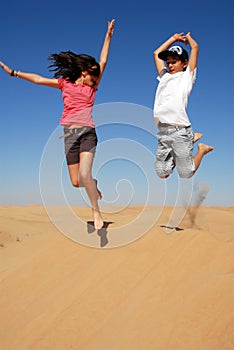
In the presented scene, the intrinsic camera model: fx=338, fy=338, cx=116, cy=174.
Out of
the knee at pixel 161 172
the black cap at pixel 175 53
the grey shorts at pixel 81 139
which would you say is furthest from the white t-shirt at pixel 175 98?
the grey shorts at pixel 81 139

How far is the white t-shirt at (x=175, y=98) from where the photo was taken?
4.22 metres

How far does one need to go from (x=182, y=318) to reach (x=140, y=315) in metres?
0.42

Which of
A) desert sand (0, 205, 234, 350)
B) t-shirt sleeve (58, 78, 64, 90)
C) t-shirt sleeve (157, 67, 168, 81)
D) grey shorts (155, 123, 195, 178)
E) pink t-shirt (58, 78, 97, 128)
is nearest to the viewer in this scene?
desert sand (0, 205, 234, 350)

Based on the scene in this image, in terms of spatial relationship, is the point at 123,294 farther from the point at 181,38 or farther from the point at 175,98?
the point at 181,38

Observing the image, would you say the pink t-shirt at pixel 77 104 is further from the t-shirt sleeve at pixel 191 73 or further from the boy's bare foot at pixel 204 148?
the boy's bare foot at pixel 204 148

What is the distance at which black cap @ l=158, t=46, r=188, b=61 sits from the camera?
432 cm

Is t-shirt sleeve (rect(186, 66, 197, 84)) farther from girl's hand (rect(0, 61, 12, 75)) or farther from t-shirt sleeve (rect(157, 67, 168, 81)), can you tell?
girl's hand (rect(0, 61, 12, 75))

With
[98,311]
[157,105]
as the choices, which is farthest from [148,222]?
[98,311]

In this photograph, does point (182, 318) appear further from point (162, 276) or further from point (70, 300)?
point (70, 300)

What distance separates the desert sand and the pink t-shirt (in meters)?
1.57

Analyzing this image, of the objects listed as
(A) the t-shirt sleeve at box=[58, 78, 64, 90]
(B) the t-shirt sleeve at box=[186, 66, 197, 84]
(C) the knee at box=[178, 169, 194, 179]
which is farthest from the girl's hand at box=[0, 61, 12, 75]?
(C) the knee at box=[178, 169, 194, 179]

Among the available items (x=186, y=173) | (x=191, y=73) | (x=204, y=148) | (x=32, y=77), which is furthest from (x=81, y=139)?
(x=204, y=148)

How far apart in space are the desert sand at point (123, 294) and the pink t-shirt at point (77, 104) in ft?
5.15

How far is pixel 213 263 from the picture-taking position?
3443 millimetres
